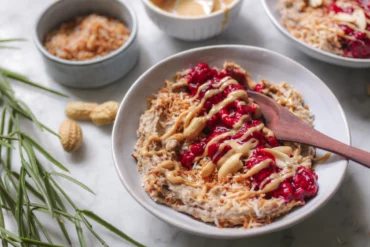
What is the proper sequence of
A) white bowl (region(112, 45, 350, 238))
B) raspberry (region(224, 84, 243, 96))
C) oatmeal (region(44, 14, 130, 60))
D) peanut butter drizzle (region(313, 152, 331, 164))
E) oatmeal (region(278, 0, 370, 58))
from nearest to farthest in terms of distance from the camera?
white bowl (region(112, 45, 350, 238)) → peanut butter drizzle (region(313, 152, 331, 164)) → raspberry (region(224, 84, 243, 96)) → oatmeal (region(278, 0, 370, 58)) → oatmeal (region(44, 14, 130, 60))

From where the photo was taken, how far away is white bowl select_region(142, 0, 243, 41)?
162 cm

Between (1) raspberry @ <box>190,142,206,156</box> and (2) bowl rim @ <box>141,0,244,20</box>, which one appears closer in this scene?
(1) raspberry @ <box>190,142,206,156</box>

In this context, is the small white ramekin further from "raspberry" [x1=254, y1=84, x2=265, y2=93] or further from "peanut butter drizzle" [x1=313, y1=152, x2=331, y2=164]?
"peanut butter drizzle" [x1=313, y1=152, x2=331, y2=164]

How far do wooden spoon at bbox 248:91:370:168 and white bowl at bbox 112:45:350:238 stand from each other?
0.13 feet

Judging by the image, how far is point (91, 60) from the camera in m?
1.59

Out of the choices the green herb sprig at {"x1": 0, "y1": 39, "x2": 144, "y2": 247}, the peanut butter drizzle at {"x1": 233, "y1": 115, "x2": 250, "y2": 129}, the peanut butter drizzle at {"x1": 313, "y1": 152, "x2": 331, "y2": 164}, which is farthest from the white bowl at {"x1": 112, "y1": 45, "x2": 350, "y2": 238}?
the peanut butter drizzle at {"x1": 233, "y1": 115, "x2": 250, "y2": 129}

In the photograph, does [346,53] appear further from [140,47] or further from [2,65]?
[2,65]

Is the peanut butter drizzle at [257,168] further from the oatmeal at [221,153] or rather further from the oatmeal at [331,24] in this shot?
the oatmeal at [331,24]

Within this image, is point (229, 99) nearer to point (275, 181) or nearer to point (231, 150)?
point (231, 150)

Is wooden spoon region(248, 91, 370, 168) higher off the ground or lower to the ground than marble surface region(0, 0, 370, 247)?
higher

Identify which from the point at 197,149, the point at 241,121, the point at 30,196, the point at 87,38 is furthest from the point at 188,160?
the point at 87,38

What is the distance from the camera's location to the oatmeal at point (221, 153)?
1.18 meters

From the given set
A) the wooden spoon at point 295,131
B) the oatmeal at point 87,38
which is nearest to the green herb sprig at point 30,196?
the oatmeal at point 87,38

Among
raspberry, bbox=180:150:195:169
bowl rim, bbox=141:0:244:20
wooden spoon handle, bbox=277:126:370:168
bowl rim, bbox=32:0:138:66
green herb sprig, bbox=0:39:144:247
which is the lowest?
green herb sprig, bbox=0:39:144:247
